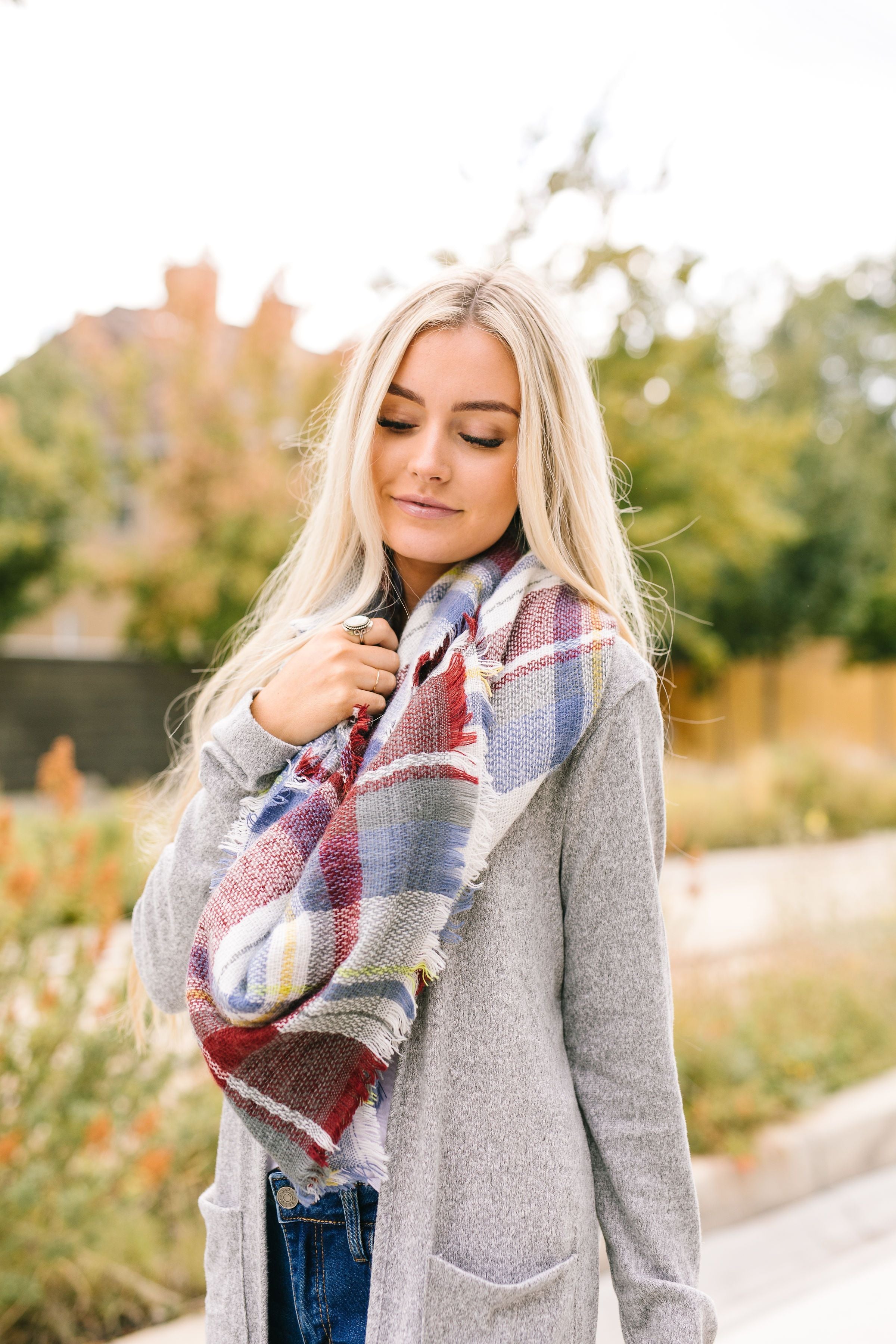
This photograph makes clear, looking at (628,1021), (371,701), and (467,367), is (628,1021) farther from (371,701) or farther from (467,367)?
(467,367)

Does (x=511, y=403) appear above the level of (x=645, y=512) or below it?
above

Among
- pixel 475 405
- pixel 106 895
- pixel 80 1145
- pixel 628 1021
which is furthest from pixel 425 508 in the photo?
pixel 80 1145

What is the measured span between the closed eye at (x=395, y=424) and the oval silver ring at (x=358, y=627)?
10.9 inches

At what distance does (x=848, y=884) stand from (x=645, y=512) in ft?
19.2

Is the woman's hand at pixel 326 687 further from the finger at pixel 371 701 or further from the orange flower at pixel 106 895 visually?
the orange flower at pixel 106 895

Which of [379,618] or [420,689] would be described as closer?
[420,689]

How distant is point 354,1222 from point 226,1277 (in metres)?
0.21

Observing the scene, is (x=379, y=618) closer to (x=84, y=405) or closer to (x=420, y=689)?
(x=420, y=689)

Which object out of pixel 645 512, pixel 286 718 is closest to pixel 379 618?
pixel 286 718

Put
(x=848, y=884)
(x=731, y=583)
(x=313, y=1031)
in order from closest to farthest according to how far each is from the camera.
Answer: (x=313, y=1031) < (x=848, y=884) < (x=731, y=583)

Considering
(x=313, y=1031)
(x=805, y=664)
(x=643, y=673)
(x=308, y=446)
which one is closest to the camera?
(x=313, y=1031)

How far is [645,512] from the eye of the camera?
36.4 ft

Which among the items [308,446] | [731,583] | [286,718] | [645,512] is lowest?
[731,583]

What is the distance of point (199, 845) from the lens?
1.35 meters
